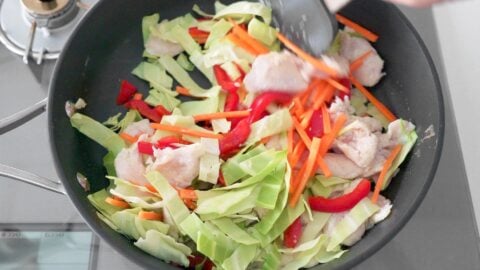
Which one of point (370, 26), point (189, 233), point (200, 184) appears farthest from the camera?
point (370, 26)

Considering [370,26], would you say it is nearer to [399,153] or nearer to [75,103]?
[399,153]

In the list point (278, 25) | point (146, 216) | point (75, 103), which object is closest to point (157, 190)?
point (146, 216)

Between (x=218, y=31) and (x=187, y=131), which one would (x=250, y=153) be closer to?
(x=187, y=131)

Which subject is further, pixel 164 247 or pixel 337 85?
pixel 337 85

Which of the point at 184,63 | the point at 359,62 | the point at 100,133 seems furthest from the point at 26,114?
the point at 359,62

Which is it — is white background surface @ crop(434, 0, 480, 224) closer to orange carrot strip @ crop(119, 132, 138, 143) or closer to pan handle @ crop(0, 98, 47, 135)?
orange carrot strip @ crop(119, 132, 138, 143)

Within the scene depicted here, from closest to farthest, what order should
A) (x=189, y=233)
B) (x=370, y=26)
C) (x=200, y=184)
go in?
(x=189, y=233)
(x=200, y=184)
(x=370, y=26)

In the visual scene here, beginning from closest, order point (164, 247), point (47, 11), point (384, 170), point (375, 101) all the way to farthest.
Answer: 1. point (164, 247)
2. point (384, 170)
3. point (375, 101)
4. point (47, 11)

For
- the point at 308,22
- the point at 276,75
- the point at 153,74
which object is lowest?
the point at 153,74
